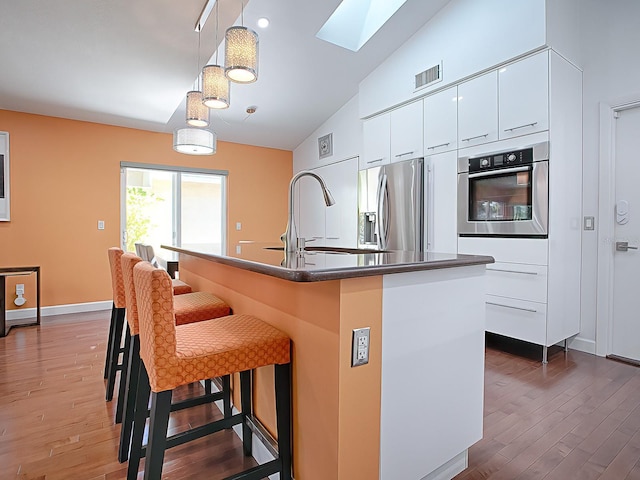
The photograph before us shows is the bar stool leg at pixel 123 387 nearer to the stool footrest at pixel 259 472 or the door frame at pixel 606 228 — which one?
the stool footrest at pixel 259 472

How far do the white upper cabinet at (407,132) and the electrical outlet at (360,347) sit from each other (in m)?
2.81

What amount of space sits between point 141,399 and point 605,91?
3834mm

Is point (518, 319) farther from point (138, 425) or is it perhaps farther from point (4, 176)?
point (4, 176)

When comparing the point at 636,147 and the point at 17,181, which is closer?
the point at 636,147

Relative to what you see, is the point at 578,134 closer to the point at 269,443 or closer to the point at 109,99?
the point at 269,443

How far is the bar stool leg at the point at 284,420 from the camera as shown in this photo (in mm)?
1346

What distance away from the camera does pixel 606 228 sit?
2967mm

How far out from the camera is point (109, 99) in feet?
13.1

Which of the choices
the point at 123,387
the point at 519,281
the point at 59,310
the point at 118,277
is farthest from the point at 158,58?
the point at 519,281

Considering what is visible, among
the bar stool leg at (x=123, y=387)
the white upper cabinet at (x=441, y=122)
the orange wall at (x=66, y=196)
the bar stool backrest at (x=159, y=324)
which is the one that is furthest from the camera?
the orange wall at (x=66, y=196)

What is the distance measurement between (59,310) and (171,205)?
1880 mm

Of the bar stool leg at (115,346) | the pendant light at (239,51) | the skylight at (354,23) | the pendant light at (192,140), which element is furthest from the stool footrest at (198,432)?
the skylight at (354,23)

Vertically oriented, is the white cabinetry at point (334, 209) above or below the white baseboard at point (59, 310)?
above

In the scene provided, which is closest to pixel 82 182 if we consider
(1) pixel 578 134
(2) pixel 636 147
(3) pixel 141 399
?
(3) pixel 141 399
